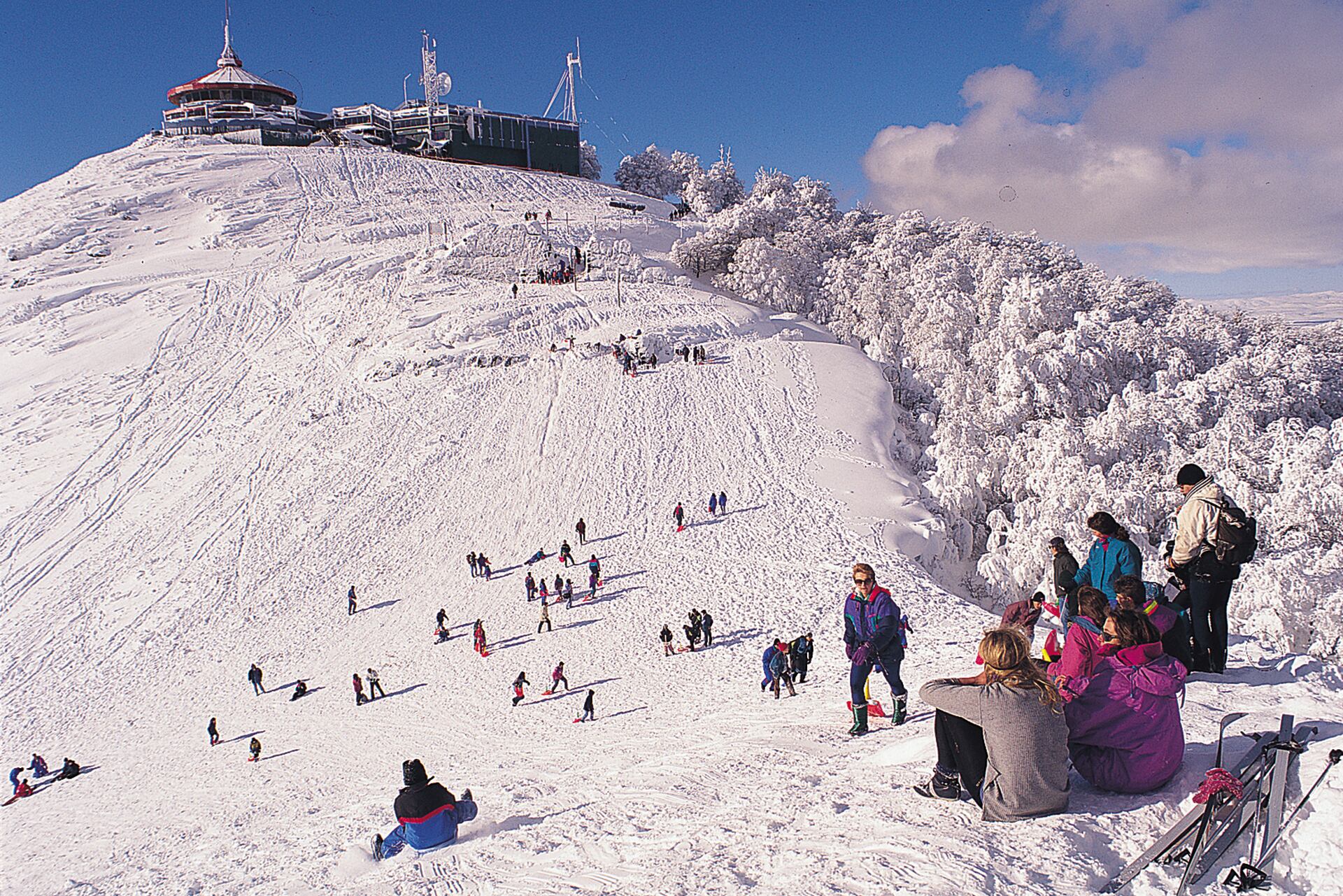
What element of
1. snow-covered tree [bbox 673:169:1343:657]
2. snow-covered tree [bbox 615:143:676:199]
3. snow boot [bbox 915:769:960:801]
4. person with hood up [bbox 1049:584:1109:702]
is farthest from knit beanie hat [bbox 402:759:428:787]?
snow-covered tree [bbox 615:143:676:199]

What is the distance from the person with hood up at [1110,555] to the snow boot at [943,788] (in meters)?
3.30

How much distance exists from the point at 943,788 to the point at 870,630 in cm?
234

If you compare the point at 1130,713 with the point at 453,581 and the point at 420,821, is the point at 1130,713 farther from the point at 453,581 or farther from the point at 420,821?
the point at 453,581

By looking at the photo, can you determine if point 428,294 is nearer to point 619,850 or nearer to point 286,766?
point 286,766

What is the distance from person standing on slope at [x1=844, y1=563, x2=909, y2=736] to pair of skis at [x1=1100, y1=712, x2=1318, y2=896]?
3.18 m

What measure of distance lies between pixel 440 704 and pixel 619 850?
12990mm

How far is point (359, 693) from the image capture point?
1811cm

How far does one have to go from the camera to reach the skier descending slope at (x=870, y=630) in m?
7.37

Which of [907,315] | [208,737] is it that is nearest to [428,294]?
[907,315]

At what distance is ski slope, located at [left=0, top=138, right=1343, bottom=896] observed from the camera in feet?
19.4

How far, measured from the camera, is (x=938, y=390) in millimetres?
36094

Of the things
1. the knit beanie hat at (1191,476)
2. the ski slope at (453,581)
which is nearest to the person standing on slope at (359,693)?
the ski slope at (453,581)

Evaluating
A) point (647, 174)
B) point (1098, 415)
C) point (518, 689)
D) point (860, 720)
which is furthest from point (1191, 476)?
point (647, 174)

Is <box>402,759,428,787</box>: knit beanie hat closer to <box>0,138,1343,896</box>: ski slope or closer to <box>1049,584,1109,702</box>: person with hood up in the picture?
<box>0,138,1343,896</box>: ski slope
